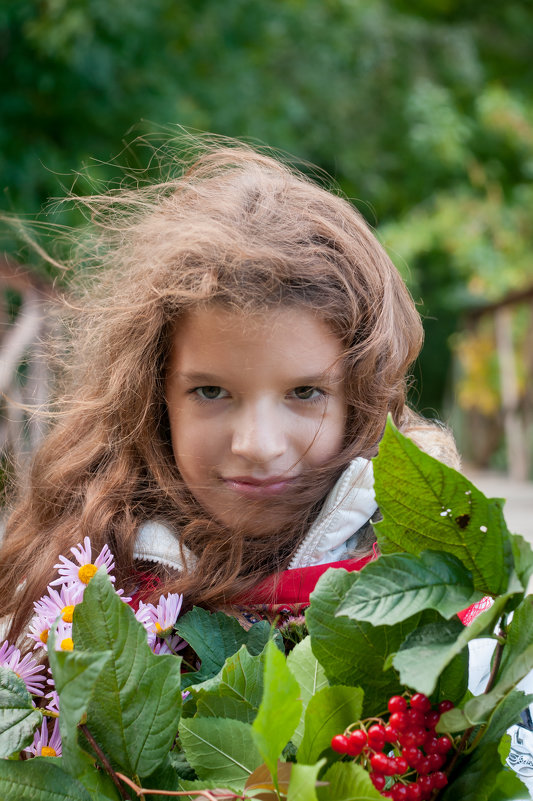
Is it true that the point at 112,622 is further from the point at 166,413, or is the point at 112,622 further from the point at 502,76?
the point at 502,76

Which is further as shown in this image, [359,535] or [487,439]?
[487,439]

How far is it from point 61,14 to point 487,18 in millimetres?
7921

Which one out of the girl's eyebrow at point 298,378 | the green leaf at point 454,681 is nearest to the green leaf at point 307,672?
the green leaf at point 454,681

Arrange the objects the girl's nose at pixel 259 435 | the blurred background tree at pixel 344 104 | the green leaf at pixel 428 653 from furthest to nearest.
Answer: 1. the blurred background tree at pixel 344 104
2. the girl's nose at pixel 259 435
3. the green leaf at pixel 428 653

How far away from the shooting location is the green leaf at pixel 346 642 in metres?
0.63

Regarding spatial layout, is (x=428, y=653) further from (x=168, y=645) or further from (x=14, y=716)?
(x=168, y=645)

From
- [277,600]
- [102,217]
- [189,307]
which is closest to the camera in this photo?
[277,600]

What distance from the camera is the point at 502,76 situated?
1144 centimetres

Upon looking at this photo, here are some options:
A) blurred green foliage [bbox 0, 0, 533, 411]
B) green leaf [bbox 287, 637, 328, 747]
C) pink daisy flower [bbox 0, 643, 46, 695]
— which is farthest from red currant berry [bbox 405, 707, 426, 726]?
blurred green foliage [bbox 0, 0, 533, 411]

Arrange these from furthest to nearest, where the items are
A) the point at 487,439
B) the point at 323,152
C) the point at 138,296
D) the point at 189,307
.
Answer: the point at 323,152, the point at 487,439, the point at 138,296, the point at 189,307

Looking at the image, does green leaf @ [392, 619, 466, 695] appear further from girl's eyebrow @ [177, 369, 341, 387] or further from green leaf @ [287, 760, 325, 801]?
girl's eyebrow @ [177, 369, 341, 387]

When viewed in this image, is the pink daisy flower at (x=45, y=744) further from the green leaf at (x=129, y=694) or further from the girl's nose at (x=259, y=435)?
Result: the girl's nose at (x=259, y=435)

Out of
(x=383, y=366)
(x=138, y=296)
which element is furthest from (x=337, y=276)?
(x=138, y=296)

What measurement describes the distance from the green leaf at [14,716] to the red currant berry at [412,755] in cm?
28
